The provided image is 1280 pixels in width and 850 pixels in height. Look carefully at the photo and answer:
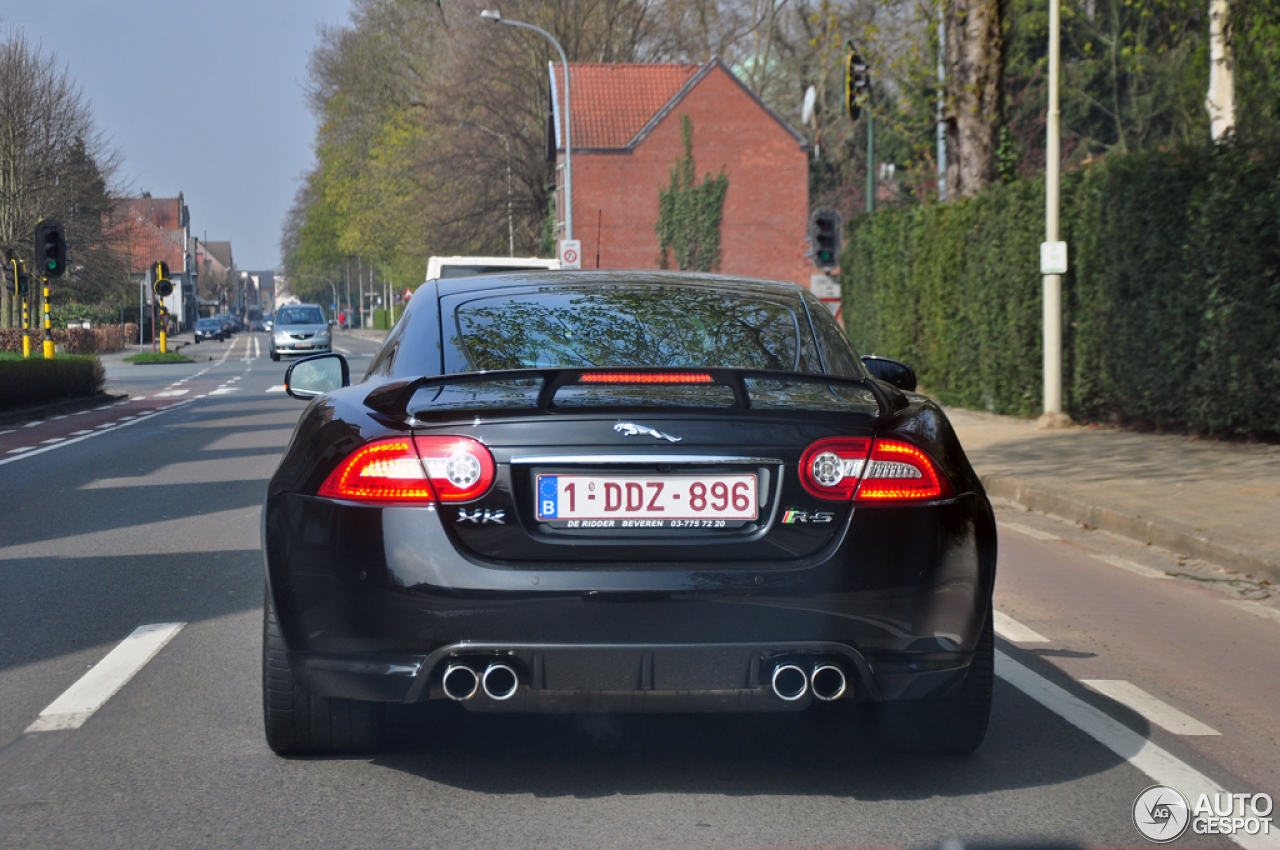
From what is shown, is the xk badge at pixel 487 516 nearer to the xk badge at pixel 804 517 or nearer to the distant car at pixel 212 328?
the xk badge at pixel 804 517

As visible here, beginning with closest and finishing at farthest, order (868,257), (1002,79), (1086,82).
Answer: (1002,79)
(868,257)
(1086,82)

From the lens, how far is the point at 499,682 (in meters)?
3.72

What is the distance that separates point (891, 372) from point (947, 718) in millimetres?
1848

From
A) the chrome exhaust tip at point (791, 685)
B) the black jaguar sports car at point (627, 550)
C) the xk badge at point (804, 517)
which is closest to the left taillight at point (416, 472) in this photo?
the black jaguar sports car at point (627, 550)

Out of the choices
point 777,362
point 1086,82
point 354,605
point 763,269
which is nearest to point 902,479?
point 777,362

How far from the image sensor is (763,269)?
57.1m

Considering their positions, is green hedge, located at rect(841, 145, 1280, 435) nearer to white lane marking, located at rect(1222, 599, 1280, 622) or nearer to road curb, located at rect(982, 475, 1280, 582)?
road curb, located at rect(982, 475, 1280, 582)

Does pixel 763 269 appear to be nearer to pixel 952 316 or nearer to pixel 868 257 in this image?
pixel 868 257

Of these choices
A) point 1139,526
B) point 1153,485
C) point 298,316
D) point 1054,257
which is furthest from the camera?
point 298,316

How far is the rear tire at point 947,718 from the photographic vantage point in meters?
4.21

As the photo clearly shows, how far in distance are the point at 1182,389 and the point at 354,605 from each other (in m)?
12.2

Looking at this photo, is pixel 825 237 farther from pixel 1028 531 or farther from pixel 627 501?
pixel 627 501

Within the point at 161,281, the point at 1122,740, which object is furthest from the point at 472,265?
the point at 161,281

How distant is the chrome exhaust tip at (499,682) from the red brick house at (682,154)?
52.1 metres
